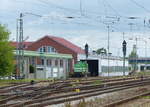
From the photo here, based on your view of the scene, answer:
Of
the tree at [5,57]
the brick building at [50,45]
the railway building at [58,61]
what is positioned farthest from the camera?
the brick building at [50,45]

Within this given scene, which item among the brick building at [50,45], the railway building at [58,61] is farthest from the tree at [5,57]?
the brick building at [50,45]

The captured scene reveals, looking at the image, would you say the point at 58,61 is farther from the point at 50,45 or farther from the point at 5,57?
the point at 50,45

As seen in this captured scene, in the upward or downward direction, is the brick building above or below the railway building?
above

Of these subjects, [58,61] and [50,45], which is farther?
[50,45]

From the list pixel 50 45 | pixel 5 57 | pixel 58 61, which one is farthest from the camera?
pixel 50 45

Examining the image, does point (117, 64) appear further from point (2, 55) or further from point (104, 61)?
point (2, 55)

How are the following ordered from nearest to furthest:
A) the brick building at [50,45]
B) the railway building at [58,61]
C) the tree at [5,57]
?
the tree at [5,57], the railway building at [58,61], the brick building at [50,45]

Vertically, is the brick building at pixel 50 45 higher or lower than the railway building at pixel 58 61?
higher

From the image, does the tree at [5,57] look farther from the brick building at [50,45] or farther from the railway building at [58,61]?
the brick building at [50,45]

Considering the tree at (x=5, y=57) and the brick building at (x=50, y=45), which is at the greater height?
the brick building at (x=50, y=45)

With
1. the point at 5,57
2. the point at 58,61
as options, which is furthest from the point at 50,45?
the point at 5,57

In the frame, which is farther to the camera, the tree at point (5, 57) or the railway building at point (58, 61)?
the railway building at point (58, 61)

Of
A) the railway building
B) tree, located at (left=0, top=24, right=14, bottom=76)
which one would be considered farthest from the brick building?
tree, located at (left=0, top=24, right=14, bottom=76)

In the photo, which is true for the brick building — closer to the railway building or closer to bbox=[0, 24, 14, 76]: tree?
the railway building
